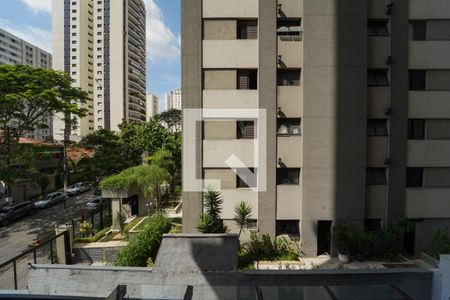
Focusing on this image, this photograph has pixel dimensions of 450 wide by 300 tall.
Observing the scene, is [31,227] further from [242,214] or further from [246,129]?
[246,129]

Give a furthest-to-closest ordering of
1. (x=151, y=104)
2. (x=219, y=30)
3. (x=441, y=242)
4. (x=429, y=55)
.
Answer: (x=151, y=104) < (x=219, y=30) < (x=429, y=55) < (x=441, y=242)

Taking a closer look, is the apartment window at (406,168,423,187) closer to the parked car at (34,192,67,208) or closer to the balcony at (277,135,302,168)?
the balcony at (277,135,302,168)

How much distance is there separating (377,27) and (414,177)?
759 cm

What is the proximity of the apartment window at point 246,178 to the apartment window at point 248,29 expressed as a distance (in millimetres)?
6478

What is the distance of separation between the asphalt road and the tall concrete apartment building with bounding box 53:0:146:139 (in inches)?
1532

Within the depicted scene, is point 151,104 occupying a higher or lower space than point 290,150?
higher

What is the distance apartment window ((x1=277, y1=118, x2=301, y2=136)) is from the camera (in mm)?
11148

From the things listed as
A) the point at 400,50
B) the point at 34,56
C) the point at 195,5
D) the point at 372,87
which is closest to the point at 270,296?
the point at 372,87

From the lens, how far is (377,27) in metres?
11.3

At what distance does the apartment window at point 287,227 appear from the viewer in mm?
11367

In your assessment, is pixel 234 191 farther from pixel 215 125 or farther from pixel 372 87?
pixel 372 87

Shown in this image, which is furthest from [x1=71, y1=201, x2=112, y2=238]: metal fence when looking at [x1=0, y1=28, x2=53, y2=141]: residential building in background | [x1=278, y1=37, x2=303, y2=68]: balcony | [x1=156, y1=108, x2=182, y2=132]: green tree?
[x1=0, y1=28, x2=53, y2=141]: residential building in background

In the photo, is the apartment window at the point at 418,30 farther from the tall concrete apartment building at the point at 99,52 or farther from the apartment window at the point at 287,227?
the tall concrete apartment building at the point at 99,52

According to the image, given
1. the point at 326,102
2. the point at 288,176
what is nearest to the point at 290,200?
the point at 288,176
